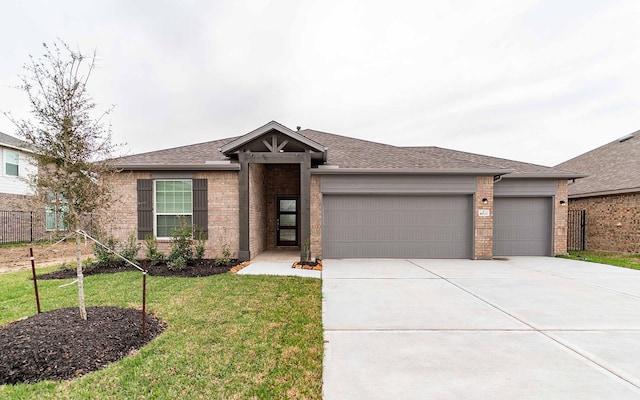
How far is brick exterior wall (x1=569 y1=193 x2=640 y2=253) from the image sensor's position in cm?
1071

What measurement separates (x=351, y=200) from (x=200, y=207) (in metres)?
4.96

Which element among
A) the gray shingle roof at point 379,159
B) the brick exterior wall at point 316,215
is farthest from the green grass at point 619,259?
the brick exterior wall at point 316,215

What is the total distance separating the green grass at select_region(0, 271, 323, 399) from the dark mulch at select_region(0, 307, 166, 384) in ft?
0.54

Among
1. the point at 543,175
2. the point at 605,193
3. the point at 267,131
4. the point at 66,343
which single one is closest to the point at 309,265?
the point at 267,131

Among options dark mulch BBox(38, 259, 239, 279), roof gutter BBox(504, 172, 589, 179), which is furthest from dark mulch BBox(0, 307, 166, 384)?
roof gutter BBox(504, 172, 589, 179)

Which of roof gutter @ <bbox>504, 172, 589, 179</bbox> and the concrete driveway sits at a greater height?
roof gutter @ <bbox>504, 172, 589, 179</bbox>

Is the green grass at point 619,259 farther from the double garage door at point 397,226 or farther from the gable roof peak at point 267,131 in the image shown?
the gable roof peak at point 267,131

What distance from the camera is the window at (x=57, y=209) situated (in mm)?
3620

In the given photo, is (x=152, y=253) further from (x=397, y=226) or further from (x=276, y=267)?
(x=397, y=226)

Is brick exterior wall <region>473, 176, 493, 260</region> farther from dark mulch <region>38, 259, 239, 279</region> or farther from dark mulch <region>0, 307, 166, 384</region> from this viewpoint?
dark mulch <region>0, 307, 166, 384</region>

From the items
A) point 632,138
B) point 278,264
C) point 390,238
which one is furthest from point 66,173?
point 632,138

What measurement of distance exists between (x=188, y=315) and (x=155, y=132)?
766 inches

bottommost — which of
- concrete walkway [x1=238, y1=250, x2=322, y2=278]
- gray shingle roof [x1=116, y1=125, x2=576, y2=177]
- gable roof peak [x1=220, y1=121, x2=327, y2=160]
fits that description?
concrete walkway [x1=238, y1=250, x2=322, y2=278]

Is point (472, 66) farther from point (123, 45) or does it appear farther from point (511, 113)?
point (123, 45)
